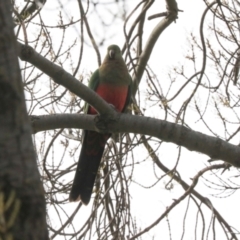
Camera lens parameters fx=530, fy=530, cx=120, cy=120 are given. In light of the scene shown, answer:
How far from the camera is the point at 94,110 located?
4.37 metres

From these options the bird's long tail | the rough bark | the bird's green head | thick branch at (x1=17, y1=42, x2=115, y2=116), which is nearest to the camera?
the rough bark

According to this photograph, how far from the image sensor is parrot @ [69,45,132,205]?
413 centimetres

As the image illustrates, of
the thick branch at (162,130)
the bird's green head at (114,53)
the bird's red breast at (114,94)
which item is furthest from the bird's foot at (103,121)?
the bird's green head at (114,53)

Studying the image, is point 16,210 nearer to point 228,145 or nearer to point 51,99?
point 228,145

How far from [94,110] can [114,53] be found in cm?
70

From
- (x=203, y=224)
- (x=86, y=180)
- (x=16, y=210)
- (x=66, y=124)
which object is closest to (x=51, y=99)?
(x=86, y=180)

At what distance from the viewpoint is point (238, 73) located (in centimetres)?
452

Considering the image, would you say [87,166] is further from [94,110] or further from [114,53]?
[114,53]

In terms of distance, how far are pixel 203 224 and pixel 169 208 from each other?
0.28m

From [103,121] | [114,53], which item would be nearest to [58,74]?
[103,121]

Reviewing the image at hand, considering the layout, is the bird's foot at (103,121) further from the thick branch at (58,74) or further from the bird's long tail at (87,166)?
the bird's long tail at (87,166)

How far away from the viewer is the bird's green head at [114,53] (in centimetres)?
477

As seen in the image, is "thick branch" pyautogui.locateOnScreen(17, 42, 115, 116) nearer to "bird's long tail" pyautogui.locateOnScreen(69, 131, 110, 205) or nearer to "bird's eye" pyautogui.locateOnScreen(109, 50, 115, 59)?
"bird's long tail" pyautogui.locateOnScreen(69, 131, 110, 205)

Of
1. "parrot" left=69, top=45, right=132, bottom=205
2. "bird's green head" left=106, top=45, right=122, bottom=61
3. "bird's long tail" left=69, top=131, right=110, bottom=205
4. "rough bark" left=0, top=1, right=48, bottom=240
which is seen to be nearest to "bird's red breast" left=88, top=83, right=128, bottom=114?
"parrot" left=69, top=45, right=132, bottom=205
